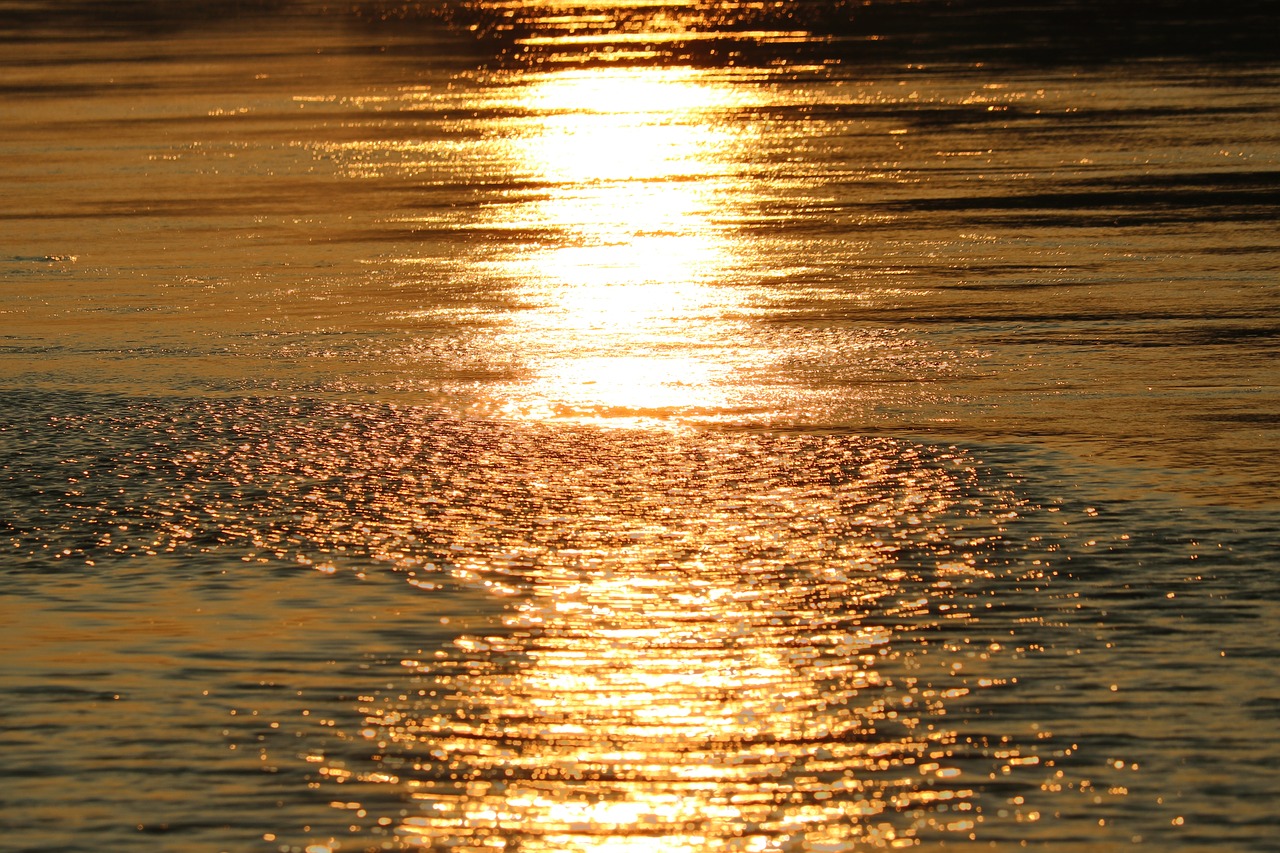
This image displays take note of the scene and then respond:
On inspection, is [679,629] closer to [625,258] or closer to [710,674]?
[710,674]

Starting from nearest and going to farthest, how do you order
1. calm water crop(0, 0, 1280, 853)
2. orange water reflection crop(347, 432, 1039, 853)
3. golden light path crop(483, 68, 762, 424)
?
orange water reflection crop(347, 432, 1039, 853)
calm water crop(0, 0, 1280, 853)
golden light path crop(483, 68, 762, 424)

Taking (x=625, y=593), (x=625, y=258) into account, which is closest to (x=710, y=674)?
(x=625, y=593)

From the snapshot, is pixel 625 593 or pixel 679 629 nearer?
pixel 679 629

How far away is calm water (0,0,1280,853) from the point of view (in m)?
4.41

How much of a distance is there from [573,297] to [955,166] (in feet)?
16.8

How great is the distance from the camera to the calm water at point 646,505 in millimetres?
4414

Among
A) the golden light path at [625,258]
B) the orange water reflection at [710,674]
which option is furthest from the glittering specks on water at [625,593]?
the golden light path at [625,258]

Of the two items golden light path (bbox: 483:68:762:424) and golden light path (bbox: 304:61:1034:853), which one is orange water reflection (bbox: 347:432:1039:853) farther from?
golden light path (bbox: 483:68:762:424)

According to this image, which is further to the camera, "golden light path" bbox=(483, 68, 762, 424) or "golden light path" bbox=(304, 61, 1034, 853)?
"golden light path" bbox=(483, 68, 762, 424)

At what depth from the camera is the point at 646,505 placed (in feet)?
20.9

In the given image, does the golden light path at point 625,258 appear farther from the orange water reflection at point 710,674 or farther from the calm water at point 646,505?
the orange water reflection at point 710,674

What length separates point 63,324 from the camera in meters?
9.40

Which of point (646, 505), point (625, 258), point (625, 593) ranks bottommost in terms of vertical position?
point (625, 593)

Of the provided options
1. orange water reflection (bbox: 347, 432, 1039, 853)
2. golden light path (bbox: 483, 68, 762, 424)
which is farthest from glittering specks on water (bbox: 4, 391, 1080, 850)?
golden light path (bbox: 483, 68, 762, 424)
